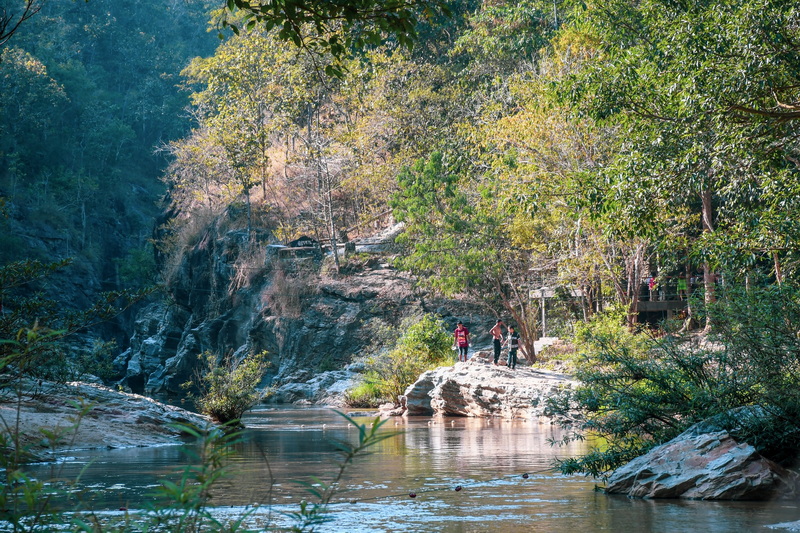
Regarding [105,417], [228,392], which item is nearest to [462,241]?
[228,392]

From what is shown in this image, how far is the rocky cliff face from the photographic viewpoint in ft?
129

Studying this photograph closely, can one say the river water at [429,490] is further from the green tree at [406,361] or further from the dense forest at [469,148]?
the green tree at [406,361]

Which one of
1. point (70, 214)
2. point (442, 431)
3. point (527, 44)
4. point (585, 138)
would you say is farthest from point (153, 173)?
point (442, 431)

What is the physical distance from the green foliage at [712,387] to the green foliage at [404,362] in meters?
17.9

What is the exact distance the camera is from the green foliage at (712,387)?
8484 mm

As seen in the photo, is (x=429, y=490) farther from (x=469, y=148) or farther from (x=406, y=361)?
(x=469, y=148)

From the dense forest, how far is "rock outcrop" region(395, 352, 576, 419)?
4.15 metres

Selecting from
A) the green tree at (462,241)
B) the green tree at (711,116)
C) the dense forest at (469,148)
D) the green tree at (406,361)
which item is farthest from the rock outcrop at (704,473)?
the green tree at (462,241)

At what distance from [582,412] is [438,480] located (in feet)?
6.30

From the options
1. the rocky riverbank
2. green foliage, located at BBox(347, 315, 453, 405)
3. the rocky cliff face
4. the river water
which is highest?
the rocky cliff face

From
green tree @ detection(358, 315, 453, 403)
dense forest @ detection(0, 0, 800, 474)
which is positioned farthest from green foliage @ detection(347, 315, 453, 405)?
dense forest @ detection(0, 0, 800, 474)

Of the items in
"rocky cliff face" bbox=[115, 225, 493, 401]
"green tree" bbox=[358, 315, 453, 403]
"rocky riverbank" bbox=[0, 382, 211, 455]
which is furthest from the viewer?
"rocky cliff face" bbox=[115, 225, 493, 401]

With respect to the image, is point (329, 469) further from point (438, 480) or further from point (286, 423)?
point (286, 423)

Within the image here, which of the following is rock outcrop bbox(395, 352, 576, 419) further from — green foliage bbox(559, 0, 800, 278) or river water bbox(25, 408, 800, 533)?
river water bbox(25, 408, 800, 533)
